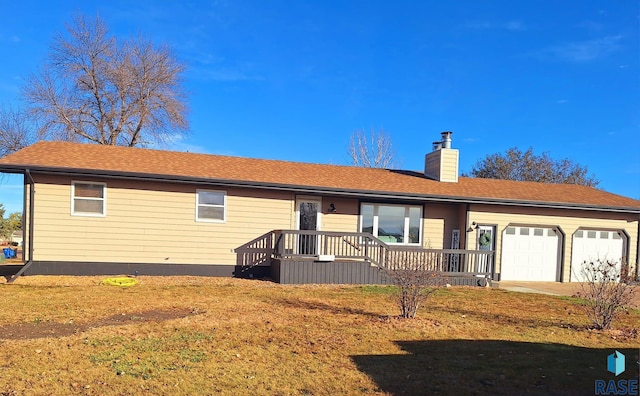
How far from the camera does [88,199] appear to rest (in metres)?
12.0

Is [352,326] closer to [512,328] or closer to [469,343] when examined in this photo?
[469,343]

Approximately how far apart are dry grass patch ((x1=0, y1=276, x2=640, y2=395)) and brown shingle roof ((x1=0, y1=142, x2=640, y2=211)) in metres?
3.87

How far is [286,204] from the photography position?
13.5 m

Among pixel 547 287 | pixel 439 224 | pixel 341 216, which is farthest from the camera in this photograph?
pixel 439 224

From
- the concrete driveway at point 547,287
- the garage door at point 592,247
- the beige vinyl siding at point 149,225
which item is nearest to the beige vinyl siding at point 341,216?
the beige vinyl siding at point 149,225

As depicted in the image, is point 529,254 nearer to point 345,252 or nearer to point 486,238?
point 486,238

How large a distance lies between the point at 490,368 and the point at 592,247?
13280 mm

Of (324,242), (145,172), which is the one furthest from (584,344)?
(145,172)

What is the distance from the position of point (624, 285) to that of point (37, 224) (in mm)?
13706

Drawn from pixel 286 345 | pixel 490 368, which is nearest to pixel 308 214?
pixel 286 345

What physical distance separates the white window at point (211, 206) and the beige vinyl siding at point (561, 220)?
325 inches

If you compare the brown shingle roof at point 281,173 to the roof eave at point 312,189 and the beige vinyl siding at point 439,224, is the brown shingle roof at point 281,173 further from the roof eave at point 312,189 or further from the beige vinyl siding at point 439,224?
the beige vinyl siding at point 439,224

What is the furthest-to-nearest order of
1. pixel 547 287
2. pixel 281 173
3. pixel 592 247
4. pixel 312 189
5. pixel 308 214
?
pixel 592 247 < pixel 281 173 < pixel 308 214 < pixel 547 287 < pixel 312 189

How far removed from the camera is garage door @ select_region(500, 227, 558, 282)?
1483cm
